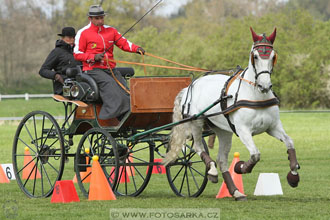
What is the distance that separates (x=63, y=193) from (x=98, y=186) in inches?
16.2

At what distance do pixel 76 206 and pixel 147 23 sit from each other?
57.8 metres

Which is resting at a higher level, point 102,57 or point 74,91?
point 102,57

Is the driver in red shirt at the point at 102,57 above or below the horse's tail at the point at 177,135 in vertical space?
above

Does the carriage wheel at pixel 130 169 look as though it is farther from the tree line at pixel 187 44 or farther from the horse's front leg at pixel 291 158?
the tree line at pixel 187 44

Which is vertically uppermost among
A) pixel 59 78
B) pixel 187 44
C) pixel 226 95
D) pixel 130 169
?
pixel 187 44

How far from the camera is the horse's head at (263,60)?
762cm

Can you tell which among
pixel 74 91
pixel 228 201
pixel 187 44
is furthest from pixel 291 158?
pixel 187 44

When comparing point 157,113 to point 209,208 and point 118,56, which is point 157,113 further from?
point 118,56

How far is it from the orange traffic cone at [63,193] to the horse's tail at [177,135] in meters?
1.16

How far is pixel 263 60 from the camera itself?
7660 mm

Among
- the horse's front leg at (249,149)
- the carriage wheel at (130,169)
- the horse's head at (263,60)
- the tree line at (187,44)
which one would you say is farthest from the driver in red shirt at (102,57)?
the tree line at (187,44)

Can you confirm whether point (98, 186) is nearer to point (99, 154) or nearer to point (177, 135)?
point (99, 154)

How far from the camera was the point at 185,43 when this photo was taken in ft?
153

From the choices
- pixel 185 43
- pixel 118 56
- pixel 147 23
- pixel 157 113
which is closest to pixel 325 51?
pixel 185 43
